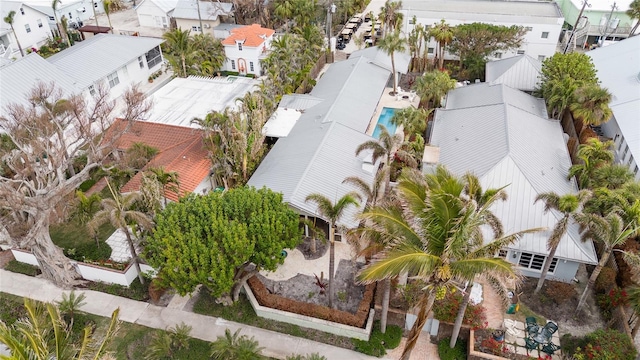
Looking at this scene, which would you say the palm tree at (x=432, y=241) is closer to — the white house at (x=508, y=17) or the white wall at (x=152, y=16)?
the white house at (x=508, y=17)

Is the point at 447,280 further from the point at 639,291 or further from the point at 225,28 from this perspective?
the point at 225,28

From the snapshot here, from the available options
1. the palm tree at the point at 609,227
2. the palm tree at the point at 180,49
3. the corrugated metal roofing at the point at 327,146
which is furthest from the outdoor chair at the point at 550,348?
the palm tree at the point at 180,49

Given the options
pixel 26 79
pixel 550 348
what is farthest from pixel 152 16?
pixel 550 348

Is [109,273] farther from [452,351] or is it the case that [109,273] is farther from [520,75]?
[520,75]

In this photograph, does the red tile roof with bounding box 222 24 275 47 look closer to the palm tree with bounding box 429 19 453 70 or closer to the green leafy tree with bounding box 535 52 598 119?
the palm tree with bounding box 429 19 453 70

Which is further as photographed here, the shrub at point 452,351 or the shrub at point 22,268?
the shrub at point 22,268

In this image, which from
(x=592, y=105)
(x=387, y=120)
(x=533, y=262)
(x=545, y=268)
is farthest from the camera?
(x=387, y=120)

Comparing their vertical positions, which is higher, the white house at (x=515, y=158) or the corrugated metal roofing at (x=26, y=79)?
the corrugated metal roofing at (x=26, y=79)
